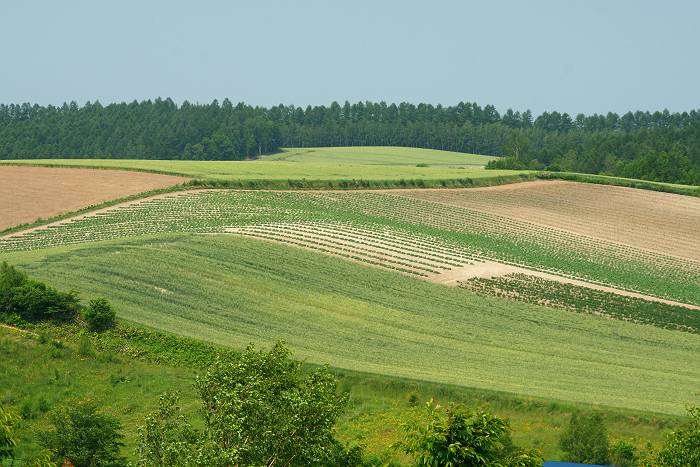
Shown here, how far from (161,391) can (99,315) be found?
23.4ft

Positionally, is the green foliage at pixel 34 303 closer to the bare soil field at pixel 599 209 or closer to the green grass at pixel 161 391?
the green grass at pixel 161 391

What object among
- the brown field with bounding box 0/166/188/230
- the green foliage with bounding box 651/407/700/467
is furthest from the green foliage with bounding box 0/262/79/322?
the brown field with bounding box 0/166/188/230

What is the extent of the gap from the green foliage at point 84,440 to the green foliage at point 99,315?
41.2 ft

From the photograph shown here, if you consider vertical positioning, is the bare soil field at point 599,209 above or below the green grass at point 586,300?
above

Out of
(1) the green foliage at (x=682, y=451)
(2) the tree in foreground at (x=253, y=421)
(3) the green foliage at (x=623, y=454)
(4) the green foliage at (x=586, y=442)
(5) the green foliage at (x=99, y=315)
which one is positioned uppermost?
(2) the tree in foreground at (x=253, y=421)

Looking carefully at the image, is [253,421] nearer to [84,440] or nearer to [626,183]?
[84,440]

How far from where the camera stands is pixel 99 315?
45.4 metres

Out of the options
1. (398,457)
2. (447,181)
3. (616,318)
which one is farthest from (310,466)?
(447,181)

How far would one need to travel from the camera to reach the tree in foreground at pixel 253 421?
907 inches

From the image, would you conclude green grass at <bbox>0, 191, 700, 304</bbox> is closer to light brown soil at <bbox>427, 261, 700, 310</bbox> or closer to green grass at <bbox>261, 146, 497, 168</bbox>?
light brown soil at <bbox>427, 261, 700, 310</bbox>

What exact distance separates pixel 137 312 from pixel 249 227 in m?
25.3

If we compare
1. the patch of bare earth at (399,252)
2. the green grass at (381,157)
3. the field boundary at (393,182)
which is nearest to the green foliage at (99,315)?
the patch of bare earth at (399,252)

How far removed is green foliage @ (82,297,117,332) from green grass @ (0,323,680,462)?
63 centimetres

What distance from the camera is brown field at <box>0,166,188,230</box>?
3314 inches
